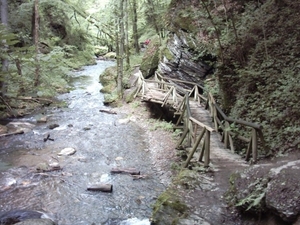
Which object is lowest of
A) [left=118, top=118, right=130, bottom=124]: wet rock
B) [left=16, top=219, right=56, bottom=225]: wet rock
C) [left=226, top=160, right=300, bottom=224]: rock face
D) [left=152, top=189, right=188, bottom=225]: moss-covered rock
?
[left=16, top=219, right=56, bottom=225]: wet rock

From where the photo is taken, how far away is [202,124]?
7523mm

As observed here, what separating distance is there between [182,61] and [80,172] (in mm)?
7799

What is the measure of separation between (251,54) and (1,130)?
10.2m

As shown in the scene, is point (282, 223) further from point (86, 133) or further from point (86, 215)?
point (86, 133)

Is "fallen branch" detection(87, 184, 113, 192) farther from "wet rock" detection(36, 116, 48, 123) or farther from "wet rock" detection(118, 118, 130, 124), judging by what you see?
"wet rock" detection(36, 116, 48, 123)

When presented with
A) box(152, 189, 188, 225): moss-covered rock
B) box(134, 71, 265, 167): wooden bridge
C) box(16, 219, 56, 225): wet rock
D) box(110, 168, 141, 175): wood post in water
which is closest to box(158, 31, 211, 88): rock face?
box(134, 71, 265, 167): wooden bridge

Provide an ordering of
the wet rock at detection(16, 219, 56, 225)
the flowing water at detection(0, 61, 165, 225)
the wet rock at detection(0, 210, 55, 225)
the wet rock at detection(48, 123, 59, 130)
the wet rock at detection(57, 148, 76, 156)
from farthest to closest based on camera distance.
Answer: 1. the wet rock at detection(48, 123, 59, 130)
2. the wet rock at detection(57, 148, 76, 156)
3. the flowing water at detection(0, 61, 165, 225)
4. the wet rock at detection(0, 210, 55, 225)
5. the wet rock at detection(16, 219, 56, 225)

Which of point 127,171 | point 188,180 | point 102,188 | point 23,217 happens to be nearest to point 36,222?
point 23,217

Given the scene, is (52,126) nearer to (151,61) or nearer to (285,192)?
(151,61)

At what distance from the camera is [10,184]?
7.74 metres

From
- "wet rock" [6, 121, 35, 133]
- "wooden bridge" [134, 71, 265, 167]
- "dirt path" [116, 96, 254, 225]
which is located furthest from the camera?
"wet rock" [6, 121, 35, 133]

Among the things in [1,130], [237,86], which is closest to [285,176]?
[237,86]

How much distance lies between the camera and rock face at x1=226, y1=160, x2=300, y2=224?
A: 13.6 feet

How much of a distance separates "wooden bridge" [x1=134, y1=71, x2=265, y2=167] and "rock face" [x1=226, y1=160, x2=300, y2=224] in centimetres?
155
